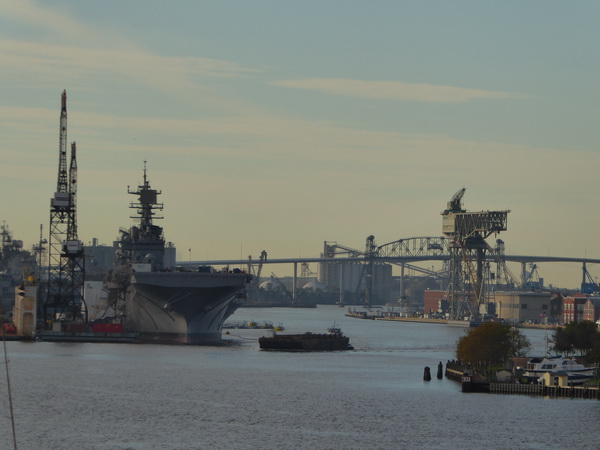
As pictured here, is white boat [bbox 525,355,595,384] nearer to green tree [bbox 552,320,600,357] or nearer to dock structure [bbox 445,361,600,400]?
dock structure [bbox 445,361,600,400]

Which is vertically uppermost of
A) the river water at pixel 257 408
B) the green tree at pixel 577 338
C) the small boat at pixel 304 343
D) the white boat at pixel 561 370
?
the green tree at pixel 577 338

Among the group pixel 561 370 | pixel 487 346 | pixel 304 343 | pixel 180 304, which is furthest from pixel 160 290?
pixel 561 370

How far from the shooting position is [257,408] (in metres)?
69.4

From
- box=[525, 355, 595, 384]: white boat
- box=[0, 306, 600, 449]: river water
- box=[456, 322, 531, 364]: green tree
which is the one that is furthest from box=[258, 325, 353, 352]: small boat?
box=[525, 355, 595, 384]: white boat

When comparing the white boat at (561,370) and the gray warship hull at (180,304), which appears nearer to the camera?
the white boat at (561,370)

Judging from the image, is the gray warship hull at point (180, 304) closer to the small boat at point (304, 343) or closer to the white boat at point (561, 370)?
the small boat at point (304, 343)

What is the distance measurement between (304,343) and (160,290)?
16.4 metres

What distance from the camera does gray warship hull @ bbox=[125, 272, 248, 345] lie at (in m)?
114

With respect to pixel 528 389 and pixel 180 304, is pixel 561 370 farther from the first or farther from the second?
pixel 180 304

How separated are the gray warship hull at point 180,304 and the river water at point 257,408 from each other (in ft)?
32.3

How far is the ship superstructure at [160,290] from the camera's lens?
11388 cm

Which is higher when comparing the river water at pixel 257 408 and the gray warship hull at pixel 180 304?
the gray warship hull at pixel 180 304

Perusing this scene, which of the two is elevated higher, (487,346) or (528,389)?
(487,346)

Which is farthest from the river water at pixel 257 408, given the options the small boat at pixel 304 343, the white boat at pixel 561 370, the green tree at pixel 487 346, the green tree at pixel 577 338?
the small boat at pixel 304 343
